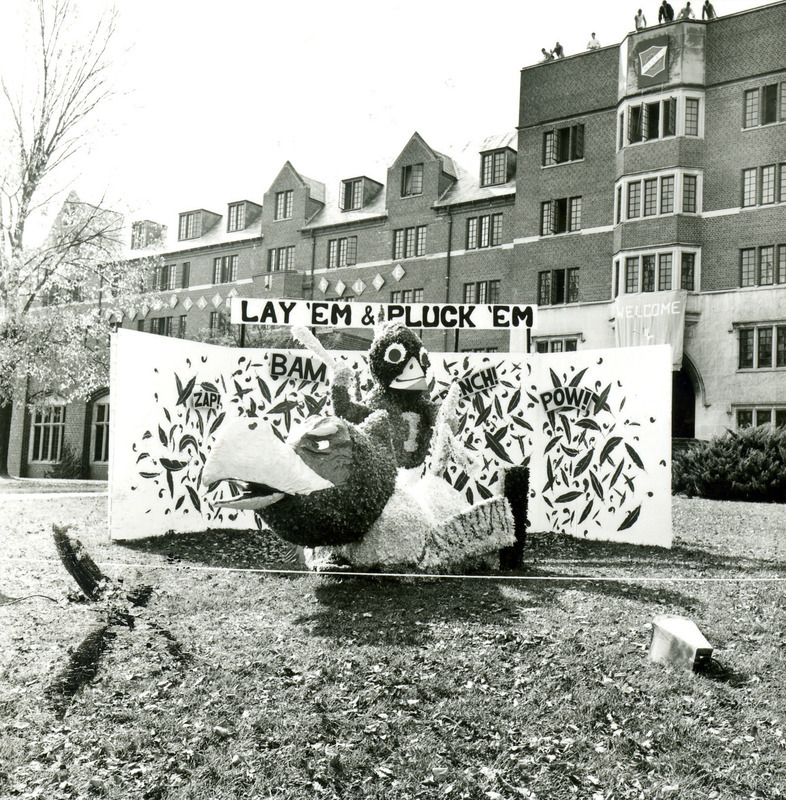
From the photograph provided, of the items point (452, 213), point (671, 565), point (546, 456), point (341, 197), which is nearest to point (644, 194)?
point (452, 213)

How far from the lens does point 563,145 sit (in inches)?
1128

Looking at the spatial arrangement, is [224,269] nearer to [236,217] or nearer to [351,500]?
[236,217]

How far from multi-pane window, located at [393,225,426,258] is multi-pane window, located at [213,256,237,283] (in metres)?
9.05

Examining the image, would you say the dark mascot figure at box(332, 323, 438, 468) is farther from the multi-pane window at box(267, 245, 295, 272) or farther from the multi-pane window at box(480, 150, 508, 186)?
the multi-pane window at box(267, 245, 295, 272)

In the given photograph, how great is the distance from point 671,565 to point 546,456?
106 inches

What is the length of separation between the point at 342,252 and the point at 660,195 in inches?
554

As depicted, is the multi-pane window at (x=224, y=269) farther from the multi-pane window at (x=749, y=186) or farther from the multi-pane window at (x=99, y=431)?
the multi-pane window at (x=749, y=186)

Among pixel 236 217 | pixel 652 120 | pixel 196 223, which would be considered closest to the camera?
pixel 652 120

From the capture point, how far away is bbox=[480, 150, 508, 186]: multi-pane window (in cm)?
3156

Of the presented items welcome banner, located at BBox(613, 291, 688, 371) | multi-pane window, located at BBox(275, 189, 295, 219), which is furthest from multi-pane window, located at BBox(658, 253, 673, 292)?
multi-pane window, located at BBox(275, 189, 295, 219)

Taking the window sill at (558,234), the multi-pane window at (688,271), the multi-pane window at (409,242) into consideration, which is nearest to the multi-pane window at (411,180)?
the multi-pane window at (409,242)

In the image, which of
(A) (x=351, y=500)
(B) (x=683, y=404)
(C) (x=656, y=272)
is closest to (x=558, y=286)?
(C) (x=656, y=272)

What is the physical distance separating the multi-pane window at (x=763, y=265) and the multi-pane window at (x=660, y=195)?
225 cm

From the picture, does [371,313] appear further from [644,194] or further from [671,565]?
[644,194]
